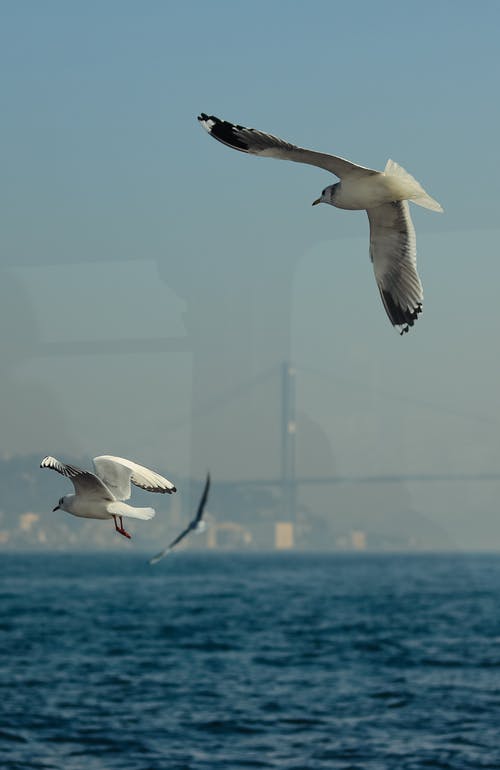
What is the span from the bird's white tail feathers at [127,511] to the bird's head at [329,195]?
0.82 metres

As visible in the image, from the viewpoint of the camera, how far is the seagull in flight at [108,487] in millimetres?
2367

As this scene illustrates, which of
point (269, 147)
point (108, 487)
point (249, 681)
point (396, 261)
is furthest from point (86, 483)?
point (249, 681)

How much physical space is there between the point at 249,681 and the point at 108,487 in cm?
6263

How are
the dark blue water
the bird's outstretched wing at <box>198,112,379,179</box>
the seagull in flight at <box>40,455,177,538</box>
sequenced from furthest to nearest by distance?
the dark blue water
the bird's outstretched wing at <box>198,112,379,179</box>
the seagull in flight at <box>40,455,177,538</box>

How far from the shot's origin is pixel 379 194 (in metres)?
2.90

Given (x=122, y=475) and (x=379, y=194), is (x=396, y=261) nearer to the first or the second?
(x=379, y=194)

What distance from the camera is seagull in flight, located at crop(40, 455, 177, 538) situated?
2367 millimetres

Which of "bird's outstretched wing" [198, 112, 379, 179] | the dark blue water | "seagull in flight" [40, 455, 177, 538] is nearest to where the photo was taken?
"seagull in flight" [40, 455, 177, 538]

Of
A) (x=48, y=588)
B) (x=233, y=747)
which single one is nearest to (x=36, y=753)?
(x=233, y=747)

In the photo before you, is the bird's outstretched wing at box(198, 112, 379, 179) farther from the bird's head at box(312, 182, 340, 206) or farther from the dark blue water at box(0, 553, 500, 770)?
the dark blue water at box(0, 553, 500, 770)

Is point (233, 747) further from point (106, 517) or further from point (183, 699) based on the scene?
point (106, 517)

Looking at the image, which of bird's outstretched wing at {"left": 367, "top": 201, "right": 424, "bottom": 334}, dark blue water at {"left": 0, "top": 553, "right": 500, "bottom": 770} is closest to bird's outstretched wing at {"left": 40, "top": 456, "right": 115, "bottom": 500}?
bird's outstretched wing at {"left": 367, "top": 201, "right": 424, "bottom": 334}

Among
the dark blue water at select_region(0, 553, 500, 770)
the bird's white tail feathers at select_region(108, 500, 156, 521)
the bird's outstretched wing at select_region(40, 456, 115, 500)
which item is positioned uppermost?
the bird's outstretched wing at select_region(40, 456, 115, 500)

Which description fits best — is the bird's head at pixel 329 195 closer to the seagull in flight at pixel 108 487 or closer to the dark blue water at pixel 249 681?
the seagull in flight at pixel 108 487
